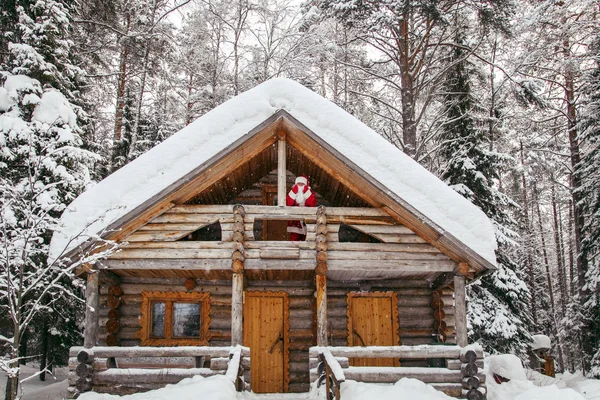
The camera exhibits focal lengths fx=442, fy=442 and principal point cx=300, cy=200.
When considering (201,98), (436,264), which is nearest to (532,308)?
(436,264)

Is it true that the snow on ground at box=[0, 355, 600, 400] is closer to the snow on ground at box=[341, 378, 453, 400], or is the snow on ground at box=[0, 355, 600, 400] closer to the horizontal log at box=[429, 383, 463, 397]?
the snow on ground at box=[341, 378, 453, 400]

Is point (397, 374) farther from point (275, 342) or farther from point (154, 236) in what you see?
point (154, 236)

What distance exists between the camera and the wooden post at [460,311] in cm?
852

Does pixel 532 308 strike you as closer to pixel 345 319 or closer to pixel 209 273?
pixel 345 319

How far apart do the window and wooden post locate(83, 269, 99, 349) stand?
1980 millimetres

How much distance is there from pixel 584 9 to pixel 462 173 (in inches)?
285

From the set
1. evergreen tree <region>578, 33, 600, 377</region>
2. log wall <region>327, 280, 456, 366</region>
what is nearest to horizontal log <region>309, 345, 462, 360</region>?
log wall <region>327, 280, 456, 366</region>

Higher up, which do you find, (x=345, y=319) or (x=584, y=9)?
(x=584, y=9)

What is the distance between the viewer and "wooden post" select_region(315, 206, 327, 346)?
27.9ft

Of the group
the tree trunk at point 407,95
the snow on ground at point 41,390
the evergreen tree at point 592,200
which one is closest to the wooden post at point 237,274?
the snow on ground at point 41,390

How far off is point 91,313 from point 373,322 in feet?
20.7

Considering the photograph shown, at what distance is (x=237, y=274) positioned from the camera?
341 inches

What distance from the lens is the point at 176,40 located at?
807 inches

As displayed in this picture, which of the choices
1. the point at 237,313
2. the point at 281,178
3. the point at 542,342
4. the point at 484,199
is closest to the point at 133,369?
the point at 237,313
